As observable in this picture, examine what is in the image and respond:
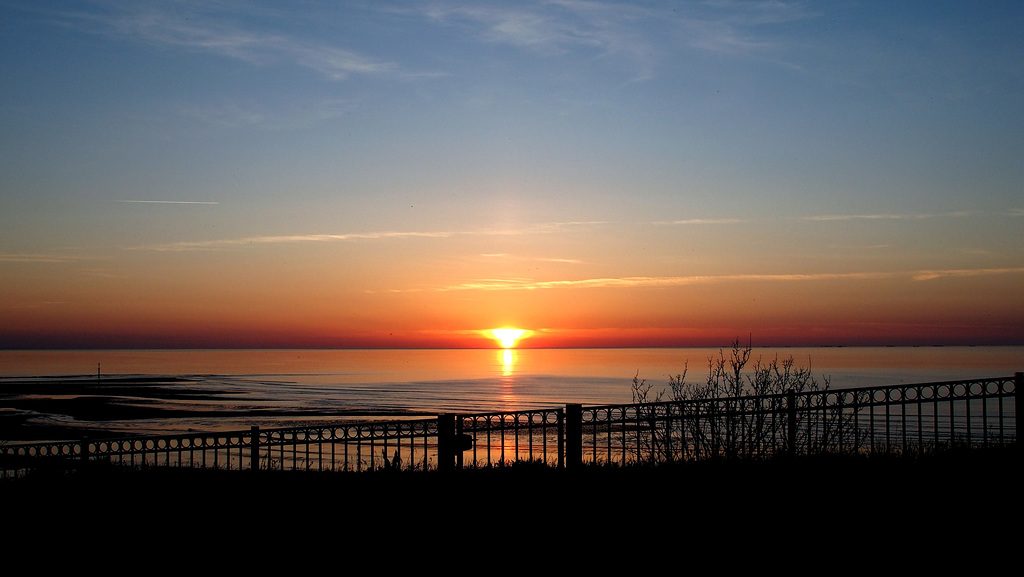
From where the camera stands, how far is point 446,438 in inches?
460

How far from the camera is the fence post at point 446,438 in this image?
38.2ft

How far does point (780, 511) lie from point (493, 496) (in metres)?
3.12

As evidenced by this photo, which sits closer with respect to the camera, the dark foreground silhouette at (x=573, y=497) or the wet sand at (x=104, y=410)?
the dark foreground silhouette at (x=573, y=497)

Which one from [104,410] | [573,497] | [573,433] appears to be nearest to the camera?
[573,497]

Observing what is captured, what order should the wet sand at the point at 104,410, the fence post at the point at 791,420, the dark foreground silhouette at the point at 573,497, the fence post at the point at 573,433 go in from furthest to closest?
the wet sand at the point at 104,410
the fence post at the point at 791,420
the fence post at the point at 573,433
the dark foreground silhouette at the point at 573,497

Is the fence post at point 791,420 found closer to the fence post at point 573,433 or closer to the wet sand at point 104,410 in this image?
the fence post at point 573,433

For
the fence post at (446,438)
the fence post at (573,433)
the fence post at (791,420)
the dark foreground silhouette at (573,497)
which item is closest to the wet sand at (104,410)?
the dark foreground silhouette at (573,497)

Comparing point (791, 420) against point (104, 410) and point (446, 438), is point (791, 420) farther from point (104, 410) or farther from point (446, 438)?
point (104, 410)

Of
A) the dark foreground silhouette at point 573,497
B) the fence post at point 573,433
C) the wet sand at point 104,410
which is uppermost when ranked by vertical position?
the fence post at point 573,433

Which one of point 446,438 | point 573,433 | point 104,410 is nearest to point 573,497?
point 573,433

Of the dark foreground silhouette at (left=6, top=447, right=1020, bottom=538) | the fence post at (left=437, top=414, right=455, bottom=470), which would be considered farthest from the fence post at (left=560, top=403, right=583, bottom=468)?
the fence post at (left=437, top=414, right=455, bottom=470)

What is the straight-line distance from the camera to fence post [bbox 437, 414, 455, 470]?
1164 centimetres

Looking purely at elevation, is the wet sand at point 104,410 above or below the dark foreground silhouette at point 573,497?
below

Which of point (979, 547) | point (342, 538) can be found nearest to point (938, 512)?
point (979, 547)
